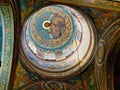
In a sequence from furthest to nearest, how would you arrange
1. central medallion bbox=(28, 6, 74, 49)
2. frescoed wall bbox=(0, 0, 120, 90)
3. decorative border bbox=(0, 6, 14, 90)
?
central medallion bbox=(28, 6, 74, 49)
decorative border bbox=(0, 6, 14, 90)
frescoed wall bbox=(0, 0, 120, 90)

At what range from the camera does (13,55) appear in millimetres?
10219

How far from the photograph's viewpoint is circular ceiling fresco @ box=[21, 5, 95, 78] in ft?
36.3

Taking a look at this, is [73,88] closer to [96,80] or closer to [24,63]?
[96,80]

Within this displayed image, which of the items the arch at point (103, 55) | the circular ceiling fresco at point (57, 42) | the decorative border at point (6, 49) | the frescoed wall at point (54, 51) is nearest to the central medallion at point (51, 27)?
the circular ceiling fresco at point (57, 42)

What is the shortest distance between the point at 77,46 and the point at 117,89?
2229mm

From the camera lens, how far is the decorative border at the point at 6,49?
9594 millimetres

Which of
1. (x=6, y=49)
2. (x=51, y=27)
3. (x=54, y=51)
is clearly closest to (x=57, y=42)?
(x=54, y=51)

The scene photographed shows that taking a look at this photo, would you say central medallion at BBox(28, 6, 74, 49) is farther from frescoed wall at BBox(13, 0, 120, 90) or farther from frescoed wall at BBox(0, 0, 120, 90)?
frescoed wall at BBox(13, 0, 120, 90)

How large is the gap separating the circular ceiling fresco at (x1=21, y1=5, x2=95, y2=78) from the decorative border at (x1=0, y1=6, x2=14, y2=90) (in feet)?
2.25

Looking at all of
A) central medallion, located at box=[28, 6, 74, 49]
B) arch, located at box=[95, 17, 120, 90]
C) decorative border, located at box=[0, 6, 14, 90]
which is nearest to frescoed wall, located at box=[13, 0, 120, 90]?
arch, located at box=[95, 17, 120, 90]

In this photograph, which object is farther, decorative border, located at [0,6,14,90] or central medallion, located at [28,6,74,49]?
central medallion, located at [28,6,74,49]

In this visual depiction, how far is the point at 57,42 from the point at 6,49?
8.64ft

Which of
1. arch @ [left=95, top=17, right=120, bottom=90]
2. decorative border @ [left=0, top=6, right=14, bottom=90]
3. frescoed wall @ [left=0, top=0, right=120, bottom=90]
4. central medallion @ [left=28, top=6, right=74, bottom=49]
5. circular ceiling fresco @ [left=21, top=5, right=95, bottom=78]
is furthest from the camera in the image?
Answer: central medallion @ [left=28, top=6, right=74, bottom=49]

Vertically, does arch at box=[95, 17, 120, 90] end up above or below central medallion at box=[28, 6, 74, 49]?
below
